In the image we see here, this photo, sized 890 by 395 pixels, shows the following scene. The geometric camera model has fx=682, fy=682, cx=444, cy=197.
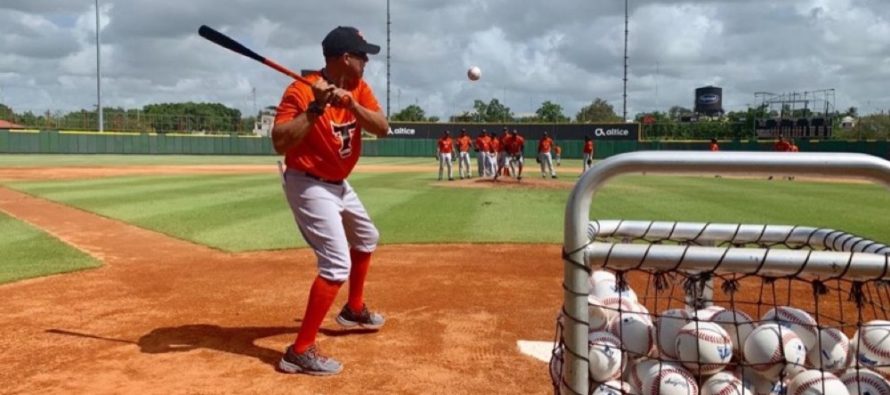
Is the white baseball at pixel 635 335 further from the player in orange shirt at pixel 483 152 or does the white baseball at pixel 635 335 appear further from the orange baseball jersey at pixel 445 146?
the player in orange shirt at pixel 483 152

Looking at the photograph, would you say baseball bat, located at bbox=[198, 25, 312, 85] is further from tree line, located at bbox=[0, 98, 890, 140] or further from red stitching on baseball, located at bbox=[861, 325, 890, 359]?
tree line, located at bbox=[0, 98, 890, 140]

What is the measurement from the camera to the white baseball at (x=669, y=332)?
238 centimetres

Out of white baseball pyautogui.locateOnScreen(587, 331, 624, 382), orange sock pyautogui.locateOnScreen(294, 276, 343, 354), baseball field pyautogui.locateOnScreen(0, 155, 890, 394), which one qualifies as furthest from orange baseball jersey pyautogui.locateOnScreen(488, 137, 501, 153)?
white baseball pyautogui.locateOnScreen(587, 331, 624, 382)

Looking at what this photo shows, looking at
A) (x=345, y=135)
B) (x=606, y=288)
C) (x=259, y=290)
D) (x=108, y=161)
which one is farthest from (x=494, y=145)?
(x=108, y=161)

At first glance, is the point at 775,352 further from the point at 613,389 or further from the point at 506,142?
the point at 506,142

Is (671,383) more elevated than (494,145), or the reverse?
(494,145)

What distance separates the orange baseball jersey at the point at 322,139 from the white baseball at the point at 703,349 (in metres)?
2.49

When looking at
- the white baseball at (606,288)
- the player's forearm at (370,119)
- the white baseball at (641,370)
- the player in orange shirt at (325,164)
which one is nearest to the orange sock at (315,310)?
the player in orange shirt at (325,164)

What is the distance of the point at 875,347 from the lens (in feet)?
7.65

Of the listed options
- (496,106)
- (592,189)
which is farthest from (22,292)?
(496,106)

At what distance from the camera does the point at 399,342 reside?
4.75 metres

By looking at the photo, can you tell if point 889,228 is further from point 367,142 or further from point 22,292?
point 367,142

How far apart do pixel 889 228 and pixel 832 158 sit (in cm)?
1047

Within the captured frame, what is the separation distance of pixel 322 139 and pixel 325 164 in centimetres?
16
